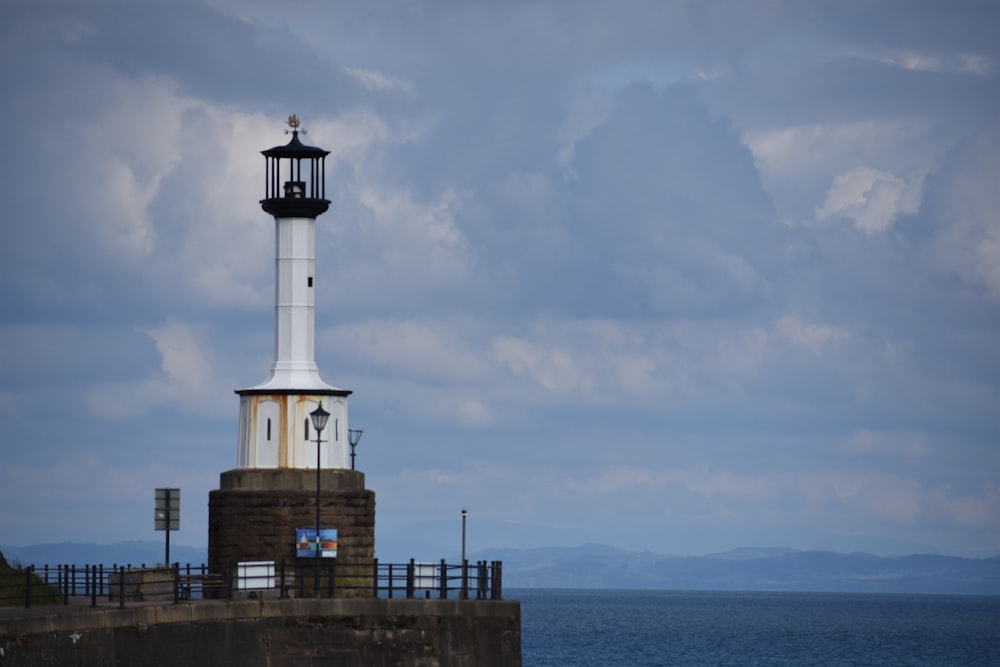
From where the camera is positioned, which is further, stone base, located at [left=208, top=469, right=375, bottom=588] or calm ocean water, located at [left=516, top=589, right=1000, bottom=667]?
calm ocean water, located at [left=516, top=589, right=1000, bottom=667]

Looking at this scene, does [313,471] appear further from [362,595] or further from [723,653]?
[723,653]

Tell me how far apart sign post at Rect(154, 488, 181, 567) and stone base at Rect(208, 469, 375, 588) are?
3.03 feet

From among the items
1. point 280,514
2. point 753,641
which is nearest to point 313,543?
point 280,514

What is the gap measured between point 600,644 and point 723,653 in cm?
1107

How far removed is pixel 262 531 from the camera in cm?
4378

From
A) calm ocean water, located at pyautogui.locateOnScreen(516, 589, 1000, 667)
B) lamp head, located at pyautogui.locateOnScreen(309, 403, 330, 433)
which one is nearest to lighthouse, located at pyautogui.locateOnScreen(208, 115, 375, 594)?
lamp head, located at pyautogui.locateOnScreen(309, 403, 330, 433)

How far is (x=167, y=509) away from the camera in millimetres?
43844

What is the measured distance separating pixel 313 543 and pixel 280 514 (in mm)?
1028

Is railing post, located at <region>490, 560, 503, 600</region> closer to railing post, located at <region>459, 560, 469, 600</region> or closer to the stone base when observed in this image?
railing post, located at <region>459, 560, 469, 600</region>

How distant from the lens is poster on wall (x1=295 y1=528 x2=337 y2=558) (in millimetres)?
43344

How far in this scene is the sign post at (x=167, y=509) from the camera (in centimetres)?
4378

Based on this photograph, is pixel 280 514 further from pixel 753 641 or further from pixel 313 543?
pixel 753 641

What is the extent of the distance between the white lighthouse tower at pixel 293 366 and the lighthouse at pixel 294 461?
0.02 meters

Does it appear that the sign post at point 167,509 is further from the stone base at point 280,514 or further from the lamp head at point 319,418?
the lamp head at point 319,418
